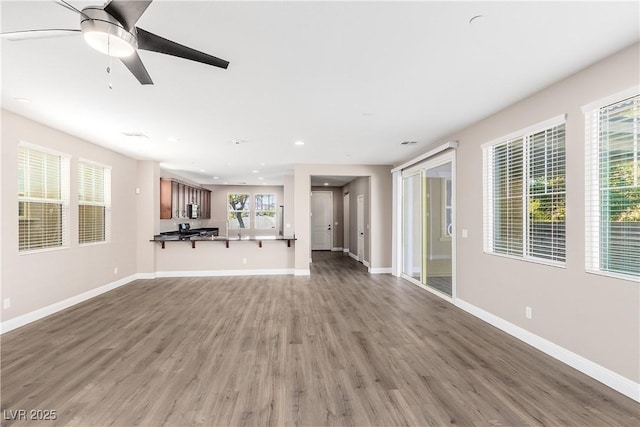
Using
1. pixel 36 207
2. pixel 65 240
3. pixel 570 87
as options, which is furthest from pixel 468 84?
pixel 65 240

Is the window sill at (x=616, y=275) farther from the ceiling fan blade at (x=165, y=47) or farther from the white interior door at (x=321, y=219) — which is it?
the white interior door at (x=321, y=219)

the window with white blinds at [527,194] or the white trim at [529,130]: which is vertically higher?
the white trim at [529,130]

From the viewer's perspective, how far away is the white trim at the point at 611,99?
7.41ft

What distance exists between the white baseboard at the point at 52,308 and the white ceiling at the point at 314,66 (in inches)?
97.3

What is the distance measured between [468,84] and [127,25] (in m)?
A: 2.74

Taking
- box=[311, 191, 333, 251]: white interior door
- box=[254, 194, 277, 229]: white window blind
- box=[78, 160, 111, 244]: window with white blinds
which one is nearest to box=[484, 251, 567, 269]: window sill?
box=[78, 160, 111, 244]: window with white blinds

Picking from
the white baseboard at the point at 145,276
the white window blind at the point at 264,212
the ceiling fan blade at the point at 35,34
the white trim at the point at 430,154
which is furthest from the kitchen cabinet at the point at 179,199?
the ceiling fan blade at the point at 35,34

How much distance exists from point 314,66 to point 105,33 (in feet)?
4.75

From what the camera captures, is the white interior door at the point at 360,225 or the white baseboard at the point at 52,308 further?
the white interior door at the point at 360,225

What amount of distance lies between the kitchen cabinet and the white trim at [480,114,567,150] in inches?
264

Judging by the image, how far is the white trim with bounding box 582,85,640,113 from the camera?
2.26 meters

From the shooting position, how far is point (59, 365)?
2.73 meters

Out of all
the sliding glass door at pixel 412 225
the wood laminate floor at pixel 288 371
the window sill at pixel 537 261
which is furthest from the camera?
the sliding glass door at pixel 412 225

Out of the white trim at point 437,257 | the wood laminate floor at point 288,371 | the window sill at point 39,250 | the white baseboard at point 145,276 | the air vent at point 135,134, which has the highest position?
the air vent at point 135,134
